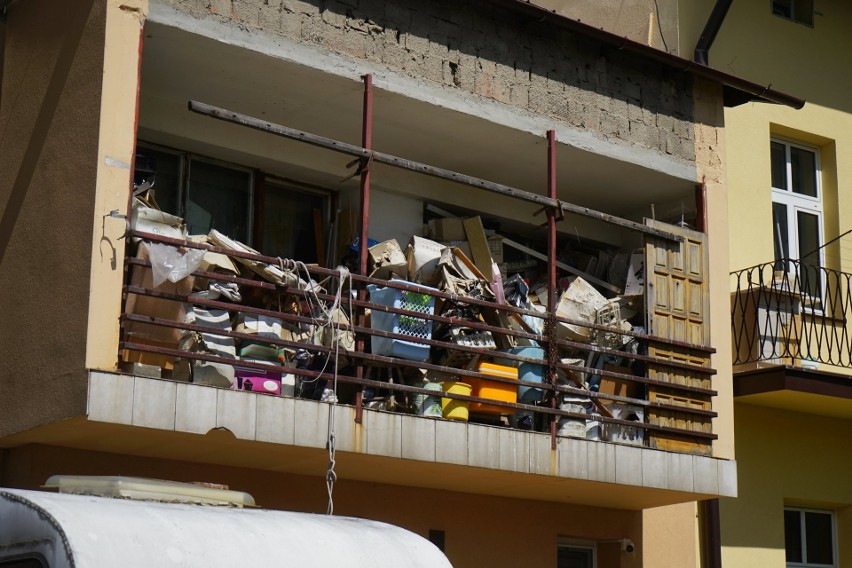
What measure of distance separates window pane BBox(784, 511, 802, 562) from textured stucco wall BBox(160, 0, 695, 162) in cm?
426

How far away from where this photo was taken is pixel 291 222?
12.8 meters

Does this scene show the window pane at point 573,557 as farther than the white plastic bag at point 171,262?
Yes

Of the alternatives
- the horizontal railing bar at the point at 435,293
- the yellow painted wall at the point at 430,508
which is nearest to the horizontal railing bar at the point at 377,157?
the horizontal railing bar at the point at 435,293

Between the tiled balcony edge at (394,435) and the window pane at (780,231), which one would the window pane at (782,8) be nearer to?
the window pane at (780,231)

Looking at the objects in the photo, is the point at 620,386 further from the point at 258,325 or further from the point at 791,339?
the point at 258,325

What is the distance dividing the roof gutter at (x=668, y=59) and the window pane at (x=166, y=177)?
304cm

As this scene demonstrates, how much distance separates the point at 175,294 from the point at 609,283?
221 inches

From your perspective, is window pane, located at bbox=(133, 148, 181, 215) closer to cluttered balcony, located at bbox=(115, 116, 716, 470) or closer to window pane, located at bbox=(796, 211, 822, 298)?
cluttered balcony, located at bbox=(115, 116, 716, 470)

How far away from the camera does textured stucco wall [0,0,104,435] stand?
945 cm

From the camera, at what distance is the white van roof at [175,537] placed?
6.12m

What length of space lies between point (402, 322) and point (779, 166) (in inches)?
263

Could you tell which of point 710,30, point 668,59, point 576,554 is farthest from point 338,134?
point 710,30

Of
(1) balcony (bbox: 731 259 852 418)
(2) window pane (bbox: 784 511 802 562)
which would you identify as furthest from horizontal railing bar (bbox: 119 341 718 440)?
(2) window pane (bbox: 784 511 802 562)

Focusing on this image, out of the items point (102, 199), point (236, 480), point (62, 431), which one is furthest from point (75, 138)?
point (236, 480)
